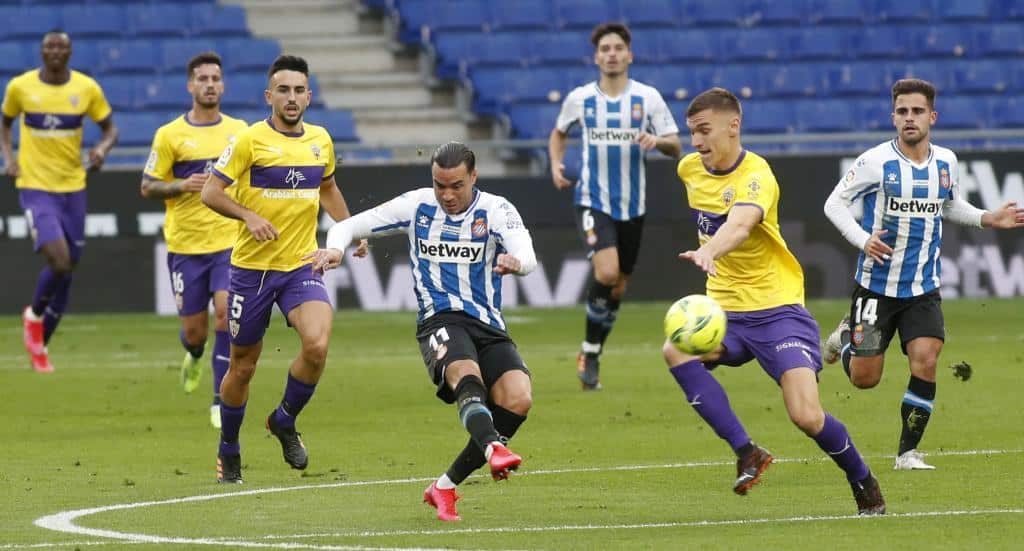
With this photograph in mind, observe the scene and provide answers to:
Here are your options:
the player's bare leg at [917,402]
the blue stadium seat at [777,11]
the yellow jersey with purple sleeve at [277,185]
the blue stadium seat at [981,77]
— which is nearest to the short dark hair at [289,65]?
the yellow jersey with purple sleeve at [277,185]

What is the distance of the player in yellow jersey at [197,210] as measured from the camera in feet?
40.8

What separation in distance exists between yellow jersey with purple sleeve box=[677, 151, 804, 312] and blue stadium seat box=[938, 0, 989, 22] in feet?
61.8

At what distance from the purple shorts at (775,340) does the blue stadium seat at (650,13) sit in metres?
17.4

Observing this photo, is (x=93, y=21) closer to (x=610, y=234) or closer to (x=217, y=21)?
(x=217, y=21)

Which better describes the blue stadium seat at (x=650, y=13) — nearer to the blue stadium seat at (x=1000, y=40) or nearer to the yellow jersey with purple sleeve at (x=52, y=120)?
the blue stadium seat at (x=1000, y=40)

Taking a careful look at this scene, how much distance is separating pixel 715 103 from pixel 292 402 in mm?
2885

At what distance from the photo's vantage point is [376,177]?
20.1 meters

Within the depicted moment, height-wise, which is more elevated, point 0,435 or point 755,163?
point 755,163

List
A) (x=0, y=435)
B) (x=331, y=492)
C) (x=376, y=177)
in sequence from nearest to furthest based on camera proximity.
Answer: (x=331, y=492)
(x=0, y=435)
(x=376, y=177)

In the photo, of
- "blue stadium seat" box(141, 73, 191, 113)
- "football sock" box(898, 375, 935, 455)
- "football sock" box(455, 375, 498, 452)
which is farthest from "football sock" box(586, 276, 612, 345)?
"blue stadium seat" box(141, 73, 191, 113)

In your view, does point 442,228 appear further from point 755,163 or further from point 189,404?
point 189,404

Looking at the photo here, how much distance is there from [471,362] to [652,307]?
42.8ft

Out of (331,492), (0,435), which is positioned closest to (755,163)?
(331,492)

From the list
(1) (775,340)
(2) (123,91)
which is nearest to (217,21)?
(2) (123,91)
